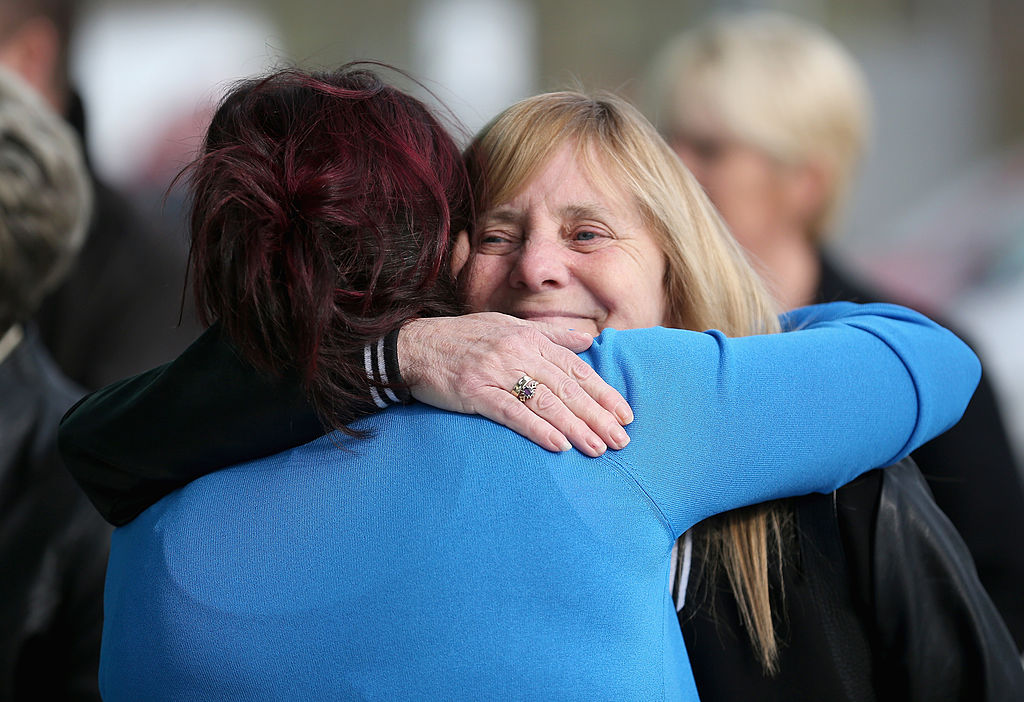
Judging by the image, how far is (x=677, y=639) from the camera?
131cm

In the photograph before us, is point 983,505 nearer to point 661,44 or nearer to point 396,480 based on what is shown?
point 396,480

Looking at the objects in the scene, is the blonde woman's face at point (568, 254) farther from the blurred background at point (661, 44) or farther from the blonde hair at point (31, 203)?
the blurred background at point (661, 44)

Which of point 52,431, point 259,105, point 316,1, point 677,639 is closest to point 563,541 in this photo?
point 677,639

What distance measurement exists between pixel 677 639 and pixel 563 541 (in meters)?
0.24

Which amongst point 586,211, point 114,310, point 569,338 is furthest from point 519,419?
point 114,310

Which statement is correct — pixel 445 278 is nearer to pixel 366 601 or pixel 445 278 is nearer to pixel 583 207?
pixel 583 207

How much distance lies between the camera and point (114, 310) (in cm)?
283

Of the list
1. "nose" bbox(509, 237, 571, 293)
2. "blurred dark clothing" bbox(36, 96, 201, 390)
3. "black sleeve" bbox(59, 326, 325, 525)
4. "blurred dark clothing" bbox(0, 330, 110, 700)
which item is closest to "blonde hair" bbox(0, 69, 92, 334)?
"blurred dark clothing" bbox(0, 330, 110, 700)

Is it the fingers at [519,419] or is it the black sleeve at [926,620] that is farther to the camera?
the black sleeve at [926,620]

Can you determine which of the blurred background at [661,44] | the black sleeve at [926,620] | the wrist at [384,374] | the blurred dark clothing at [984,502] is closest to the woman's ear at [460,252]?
the wrist at [384,374]

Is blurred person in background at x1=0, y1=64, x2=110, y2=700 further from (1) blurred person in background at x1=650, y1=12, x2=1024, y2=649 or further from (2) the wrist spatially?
(1) blurred person in background at x1=650, y1=12, x2=1024, y2=649

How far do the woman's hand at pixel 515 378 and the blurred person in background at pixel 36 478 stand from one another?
1034mm

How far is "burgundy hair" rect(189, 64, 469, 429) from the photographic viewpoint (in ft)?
4.21

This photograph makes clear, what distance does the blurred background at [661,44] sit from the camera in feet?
26.3
